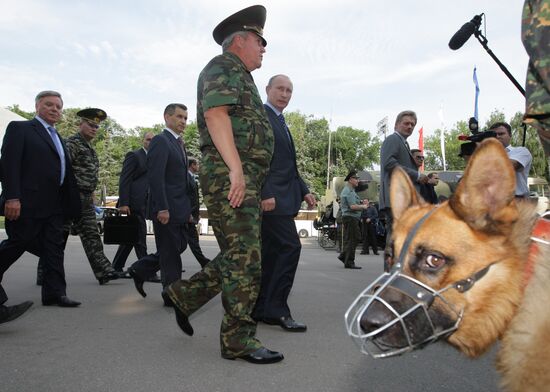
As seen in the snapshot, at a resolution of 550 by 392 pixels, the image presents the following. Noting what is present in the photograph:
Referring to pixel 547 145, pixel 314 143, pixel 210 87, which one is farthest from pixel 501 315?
pixel 314 143

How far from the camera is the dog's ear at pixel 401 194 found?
2428mm

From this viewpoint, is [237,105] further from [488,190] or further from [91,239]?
[91,239]

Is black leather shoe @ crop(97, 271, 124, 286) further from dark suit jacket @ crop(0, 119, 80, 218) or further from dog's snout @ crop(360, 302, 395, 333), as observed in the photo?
dog's snout @ crop(360, 302, 395, 333)

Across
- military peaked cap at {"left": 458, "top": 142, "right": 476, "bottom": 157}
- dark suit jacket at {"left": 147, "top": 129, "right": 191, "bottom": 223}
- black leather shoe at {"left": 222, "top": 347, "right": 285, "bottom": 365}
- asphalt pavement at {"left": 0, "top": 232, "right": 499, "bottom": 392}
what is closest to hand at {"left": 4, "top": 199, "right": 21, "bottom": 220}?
asphalt pavement at {"left": 0, "top": 232, "right": 499, "bottom": 392}

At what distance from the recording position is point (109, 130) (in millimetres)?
88562

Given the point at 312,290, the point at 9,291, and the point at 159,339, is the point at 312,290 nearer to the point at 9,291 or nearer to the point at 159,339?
the point at 159,339

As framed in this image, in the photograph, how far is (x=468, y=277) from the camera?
6.44ft

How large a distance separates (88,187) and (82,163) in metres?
0.38

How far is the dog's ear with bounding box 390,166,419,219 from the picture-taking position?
2428mm

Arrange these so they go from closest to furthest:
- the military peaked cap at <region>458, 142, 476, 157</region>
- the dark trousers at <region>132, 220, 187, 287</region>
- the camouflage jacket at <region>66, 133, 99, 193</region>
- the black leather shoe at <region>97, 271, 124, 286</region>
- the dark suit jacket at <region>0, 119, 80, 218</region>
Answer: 1. the dark suit jacket at <region>0, 119, 80, 218</region>
2. the military peaked cap at <region>458, 142, 476, 157</region>
3. the dark trousers at <region>132, 220, 187, 287</region>
4. the camouflage jacket at <region>66, 133, 99, 193</region>
5. the black leather shoe at <region>97, 271, 124, 286</region>

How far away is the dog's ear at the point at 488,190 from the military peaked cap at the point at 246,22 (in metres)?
2.60

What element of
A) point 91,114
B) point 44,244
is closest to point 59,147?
point 44,244

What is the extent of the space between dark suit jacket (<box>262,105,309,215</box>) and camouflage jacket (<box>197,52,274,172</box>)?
1087 mm

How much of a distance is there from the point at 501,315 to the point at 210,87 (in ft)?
8.39
